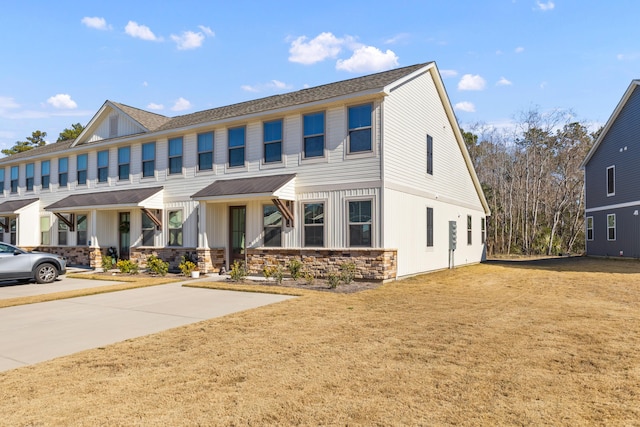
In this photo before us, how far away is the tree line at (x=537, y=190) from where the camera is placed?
35688mm

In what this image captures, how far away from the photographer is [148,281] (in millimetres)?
A: 14031

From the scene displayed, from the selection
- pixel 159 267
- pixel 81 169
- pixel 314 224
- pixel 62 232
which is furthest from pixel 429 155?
pixel 62 232

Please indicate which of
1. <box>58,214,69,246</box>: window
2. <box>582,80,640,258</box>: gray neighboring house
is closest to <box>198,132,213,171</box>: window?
<box>58,214,69,246</box>: window

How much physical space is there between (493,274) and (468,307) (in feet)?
24.6

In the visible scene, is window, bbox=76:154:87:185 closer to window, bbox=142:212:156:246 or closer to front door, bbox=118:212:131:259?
front door, bbox=118:212:131:259

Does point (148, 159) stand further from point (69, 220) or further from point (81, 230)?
point (69, 220)

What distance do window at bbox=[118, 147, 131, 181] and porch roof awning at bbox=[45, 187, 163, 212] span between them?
27.8 inches

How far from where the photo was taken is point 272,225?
14969mm

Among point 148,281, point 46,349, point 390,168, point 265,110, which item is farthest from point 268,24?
point 46,349

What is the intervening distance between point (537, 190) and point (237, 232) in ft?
93.1

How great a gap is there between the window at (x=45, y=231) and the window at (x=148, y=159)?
769 cm

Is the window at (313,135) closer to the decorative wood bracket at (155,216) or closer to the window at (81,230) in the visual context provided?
the decorative wood bracket at (155,216)

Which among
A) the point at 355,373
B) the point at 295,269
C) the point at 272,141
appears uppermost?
the point at 272,141

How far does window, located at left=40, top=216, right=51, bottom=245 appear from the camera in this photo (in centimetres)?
2244
